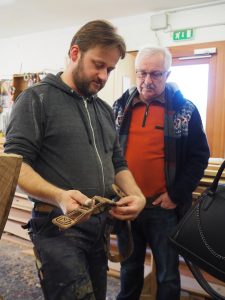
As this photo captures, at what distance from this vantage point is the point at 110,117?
4.24ft

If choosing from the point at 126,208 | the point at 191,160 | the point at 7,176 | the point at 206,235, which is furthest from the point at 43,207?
the point at 191,160

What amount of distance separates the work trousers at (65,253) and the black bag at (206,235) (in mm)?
283

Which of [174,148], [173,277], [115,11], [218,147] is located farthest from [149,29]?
[173,277]

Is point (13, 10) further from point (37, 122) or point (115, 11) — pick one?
point (37, 122)

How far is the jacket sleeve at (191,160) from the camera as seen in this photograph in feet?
5.13

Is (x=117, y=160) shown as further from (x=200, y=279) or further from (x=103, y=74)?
(x=200, y=279)

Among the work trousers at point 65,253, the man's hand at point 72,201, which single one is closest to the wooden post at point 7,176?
the man's hand at point 72,201

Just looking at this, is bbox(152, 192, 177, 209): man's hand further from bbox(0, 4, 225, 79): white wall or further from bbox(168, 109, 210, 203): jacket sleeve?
bbox(0, 4, 225, 79): white wall

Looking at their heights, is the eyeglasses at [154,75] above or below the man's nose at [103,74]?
above

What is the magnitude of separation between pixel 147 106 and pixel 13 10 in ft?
9.98

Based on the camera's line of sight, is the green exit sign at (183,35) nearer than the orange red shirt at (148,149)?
No

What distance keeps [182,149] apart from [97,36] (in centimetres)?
74

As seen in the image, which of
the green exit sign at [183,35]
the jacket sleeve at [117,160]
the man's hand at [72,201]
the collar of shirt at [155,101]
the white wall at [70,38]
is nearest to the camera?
the man's hand at [72,201]

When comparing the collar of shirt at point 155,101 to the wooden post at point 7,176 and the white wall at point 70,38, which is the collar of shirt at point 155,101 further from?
the white wall at point 70,38
